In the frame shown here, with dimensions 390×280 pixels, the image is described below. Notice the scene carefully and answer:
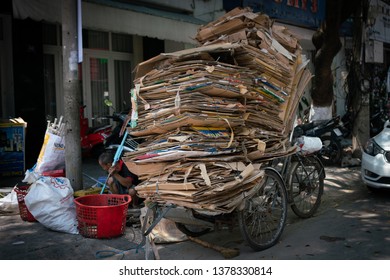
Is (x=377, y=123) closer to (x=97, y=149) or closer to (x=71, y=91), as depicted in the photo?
(x=97, y=149)

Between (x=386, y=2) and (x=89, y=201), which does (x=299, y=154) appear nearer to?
(x=89, y=201)

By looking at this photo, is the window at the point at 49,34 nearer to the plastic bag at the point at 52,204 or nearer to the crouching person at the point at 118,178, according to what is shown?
the crouching person at the point at 118,178

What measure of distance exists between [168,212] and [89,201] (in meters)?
1.27

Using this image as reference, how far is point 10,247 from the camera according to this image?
4.44 m

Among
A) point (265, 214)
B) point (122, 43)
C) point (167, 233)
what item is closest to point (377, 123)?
point (122, 43)

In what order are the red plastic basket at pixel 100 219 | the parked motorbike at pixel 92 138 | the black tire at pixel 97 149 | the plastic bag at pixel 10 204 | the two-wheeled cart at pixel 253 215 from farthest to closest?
the black tire at pixel 97 149 → the parked motorbike at pixel 92 138 → the plastic bag at pixel 10 204 → the red plastic basket at pixel 100 219 → the two-wheeled cart at pixel 253 215

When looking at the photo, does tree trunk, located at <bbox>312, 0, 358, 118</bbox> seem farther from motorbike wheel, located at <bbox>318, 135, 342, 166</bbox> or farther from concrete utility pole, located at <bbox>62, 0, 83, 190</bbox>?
concrete utility pole, located at <bbox>62, 0, 83, 190</bbox>

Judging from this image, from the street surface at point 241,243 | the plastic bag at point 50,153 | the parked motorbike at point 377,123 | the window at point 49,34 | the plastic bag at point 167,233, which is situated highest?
the window at point 49,34

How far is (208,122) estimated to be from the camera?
3.85 meters

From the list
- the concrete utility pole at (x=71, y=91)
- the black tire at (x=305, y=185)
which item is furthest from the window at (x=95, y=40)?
the black tire at (x=305, y=185)

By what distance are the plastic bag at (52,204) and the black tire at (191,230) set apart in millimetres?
1175

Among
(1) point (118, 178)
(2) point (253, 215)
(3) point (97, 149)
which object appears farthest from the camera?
(3) point (97, 149)

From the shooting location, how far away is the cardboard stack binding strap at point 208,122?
12.3 ft

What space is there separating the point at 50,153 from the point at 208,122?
2609mm
